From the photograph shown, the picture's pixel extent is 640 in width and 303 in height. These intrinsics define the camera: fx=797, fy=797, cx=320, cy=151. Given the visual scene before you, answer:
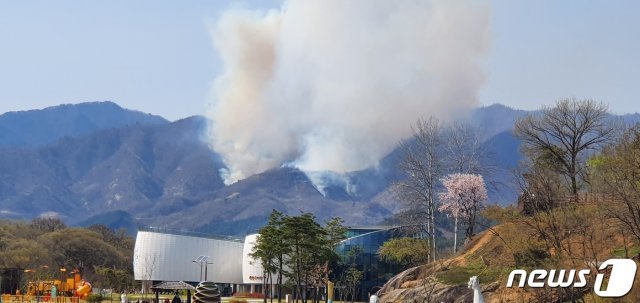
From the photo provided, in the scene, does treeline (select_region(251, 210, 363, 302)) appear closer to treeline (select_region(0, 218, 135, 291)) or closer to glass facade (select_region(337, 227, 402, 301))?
glass facade (select_region(337, 227, 402, 301))

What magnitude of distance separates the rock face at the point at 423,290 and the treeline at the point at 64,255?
191ft

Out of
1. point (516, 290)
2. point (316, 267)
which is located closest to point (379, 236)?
point (316, 267)

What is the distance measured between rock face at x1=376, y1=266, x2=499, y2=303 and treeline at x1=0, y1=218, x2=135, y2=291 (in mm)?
58154

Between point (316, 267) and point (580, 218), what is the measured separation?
49.5 metres

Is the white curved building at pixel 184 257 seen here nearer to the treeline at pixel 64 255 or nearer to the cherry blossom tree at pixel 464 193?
the treeline at pixel 64 255

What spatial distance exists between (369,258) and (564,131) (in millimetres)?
57558

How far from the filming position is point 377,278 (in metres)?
129

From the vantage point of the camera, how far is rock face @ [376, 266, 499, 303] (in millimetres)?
55700

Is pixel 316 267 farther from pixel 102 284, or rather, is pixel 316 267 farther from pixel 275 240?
pixel 102 284

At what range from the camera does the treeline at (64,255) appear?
124188 mm

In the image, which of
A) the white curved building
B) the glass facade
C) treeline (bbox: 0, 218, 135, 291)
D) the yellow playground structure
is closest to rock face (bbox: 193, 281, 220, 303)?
the yellow playground structure

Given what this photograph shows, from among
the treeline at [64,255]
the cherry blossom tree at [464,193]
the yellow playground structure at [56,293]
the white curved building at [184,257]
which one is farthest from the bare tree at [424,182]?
the white curved building at [184,257]

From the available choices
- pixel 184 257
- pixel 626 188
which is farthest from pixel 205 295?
pixel 184 257

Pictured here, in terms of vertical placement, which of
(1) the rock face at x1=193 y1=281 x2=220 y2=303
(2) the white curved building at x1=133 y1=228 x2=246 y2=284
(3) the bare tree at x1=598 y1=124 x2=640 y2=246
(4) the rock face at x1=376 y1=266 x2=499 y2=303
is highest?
(2) the white curved building at x1=133 y1=228 x2=246 y2=284
